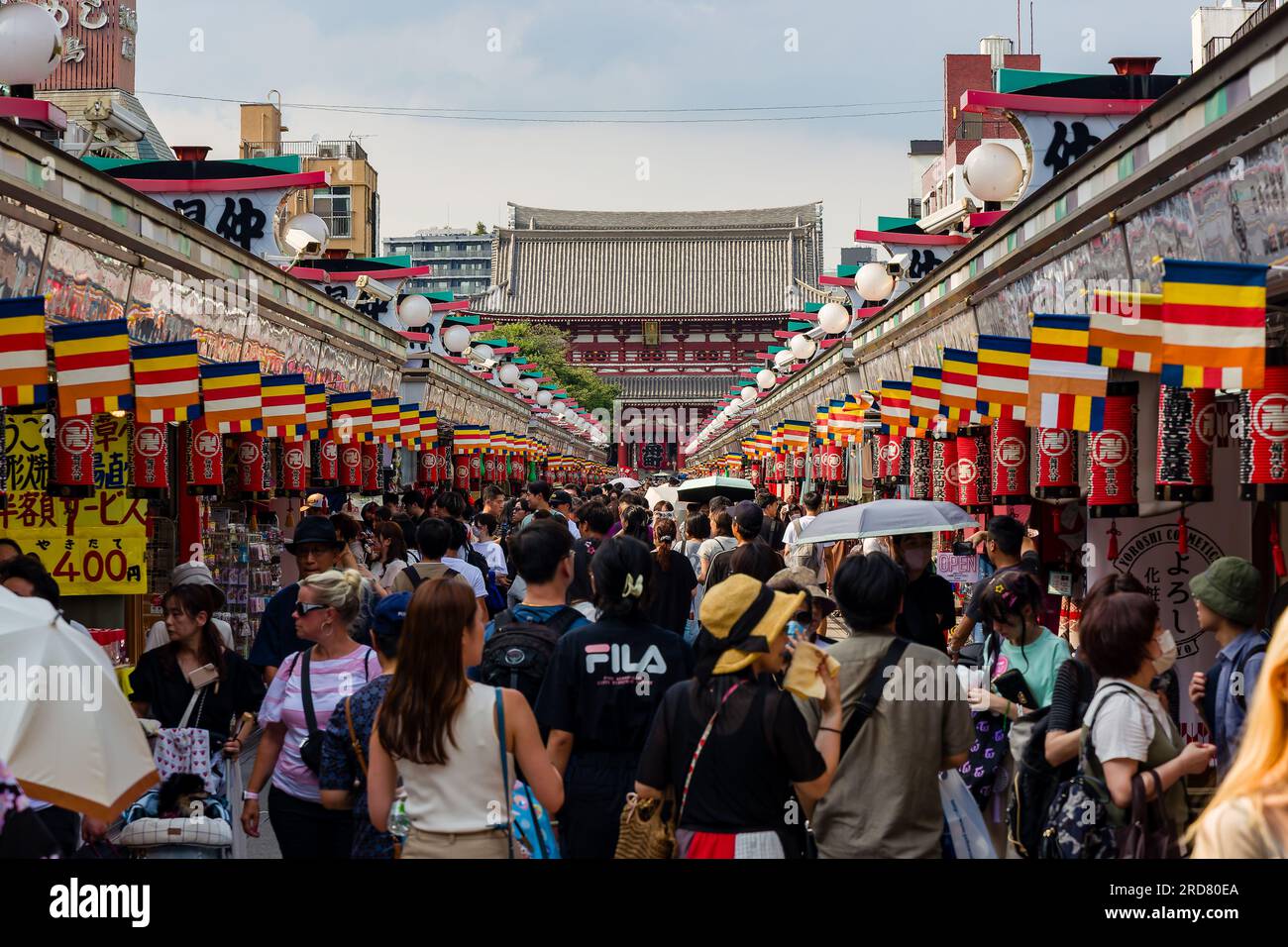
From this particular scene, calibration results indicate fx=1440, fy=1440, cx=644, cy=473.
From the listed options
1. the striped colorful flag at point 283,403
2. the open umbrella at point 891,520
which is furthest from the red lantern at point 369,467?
the open umbrella at point 891,520

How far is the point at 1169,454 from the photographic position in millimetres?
6859

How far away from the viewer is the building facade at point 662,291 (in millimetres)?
73500

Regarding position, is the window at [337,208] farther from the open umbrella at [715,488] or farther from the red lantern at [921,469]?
the red lantern at [921,469]

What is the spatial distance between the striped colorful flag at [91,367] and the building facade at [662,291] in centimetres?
6385

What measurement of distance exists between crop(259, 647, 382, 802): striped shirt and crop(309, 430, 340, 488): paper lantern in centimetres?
1039

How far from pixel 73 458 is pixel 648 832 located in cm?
604

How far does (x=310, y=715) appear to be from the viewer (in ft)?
17.7

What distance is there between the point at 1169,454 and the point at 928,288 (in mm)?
7142

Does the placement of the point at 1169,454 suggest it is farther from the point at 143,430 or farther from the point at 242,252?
the point at 242,252

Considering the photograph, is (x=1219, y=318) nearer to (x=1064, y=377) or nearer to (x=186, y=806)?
(x=1064, y=377)

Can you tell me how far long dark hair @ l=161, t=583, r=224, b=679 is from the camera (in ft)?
19.5

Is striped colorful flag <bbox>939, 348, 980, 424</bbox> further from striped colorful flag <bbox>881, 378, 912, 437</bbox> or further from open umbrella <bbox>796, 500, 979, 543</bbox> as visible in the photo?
striped colorful flag <bbox>881, 378, 912, 437</bbox>

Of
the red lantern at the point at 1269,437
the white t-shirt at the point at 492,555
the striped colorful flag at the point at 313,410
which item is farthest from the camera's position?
the striped colorful flag at the point at 313,410
